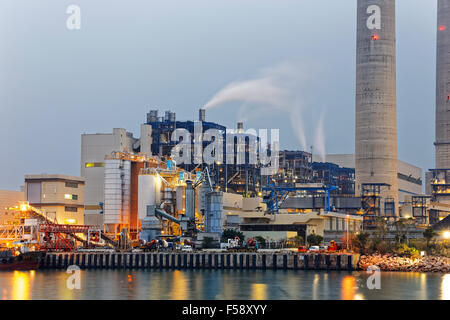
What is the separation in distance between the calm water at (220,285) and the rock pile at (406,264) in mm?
4038

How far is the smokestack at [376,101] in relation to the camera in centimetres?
13962

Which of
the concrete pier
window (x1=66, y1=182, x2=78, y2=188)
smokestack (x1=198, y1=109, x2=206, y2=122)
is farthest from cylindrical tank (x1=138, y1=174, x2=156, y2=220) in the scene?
smokestack (x1=198, y1=109, x2=206, y2=122)

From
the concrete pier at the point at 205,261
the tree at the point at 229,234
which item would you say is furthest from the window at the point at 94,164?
the concrete pier at the point at 205,261

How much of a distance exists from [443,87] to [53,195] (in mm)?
95669

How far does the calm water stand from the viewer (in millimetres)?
61906

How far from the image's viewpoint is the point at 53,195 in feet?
427

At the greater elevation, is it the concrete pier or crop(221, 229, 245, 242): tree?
crop(221, 229, 245, 242): tree

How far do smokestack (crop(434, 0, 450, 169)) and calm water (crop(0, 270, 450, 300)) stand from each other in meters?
91.6

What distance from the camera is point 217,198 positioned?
104 m

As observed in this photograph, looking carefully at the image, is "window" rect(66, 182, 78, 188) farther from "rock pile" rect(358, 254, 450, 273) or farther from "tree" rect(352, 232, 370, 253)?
"rock pile" rect(358, 254, 450, 273)
